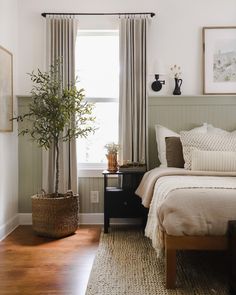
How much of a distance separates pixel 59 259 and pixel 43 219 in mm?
750

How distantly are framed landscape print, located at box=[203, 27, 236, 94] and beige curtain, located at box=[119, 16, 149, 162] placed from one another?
2.43 ft

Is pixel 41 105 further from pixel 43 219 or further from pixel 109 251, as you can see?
pixel 109 251

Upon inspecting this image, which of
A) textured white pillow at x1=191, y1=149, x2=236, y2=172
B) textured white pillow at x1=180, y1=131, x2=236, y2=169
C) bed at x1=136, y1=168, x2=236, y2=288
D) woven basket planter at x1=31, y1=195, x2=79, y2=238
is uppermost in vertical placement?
textured white pillow at x1=180, y1=131, x2=236, y2=169

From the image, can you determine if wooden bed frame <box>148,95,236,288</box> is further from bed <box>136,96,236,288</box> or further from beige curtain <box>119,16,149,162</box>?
beige curtain <box>119,16,149,162</box>

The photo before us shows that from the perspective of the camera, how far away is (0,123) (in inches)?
147

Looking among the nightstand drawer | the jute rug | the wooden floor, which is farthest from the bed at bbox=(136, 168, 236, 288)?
the nightstand drawer

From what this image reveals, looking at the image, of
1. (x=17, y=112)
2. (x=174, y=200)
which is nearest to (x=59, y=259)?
(x=174, y=200)

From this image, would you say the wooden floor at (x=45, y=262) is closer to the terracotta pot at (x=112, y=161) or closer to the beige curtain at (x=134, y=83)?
the terracotta pot at (x=112, y=161)

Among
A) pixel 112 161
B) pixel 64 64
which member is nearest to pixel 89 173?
pixel 112 161

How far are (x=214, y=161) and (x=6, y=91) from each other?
226 cm

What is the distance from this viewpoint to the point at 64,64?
Answer: 4.22 metres

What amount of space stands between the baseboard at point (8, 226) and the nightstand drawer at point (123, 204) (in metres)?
1.10

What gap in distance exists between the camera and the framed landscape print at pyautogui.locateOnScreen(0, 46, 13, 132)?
3756mm

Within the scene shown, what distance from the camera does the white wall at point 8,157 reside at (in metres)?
3.83
